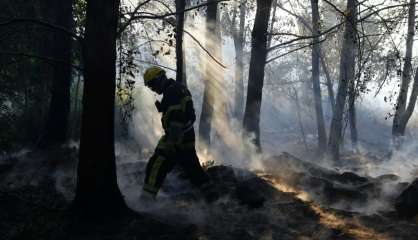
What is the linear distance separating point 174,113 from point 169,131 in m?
0.26

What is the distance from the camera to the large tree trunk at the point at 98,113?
218 inches

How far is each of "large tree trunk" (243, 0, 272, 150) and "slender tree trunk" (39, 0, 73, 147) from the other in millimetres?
4406

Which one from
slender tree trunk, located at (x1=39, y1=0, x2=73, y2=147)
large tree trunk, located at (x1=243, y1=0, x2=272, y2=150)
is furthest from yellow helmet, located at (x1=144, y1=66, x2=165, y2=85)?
large tree trunk, located at (x1=243, y1=0, x2=272, y2=150)

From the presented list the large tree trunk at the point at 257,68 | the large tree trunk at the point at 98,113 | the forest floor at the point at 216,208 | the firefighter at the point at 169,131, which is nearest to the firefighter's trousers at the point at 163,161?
the firefighter at the point at 169,131

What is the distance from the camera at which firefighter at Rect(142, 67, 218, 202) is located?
6.55 m

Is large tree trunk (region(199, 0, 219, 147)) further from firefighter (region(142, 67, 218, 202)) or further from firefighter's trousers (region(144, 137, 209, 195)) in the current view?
firefighter (region(142, 67, 218, 202))

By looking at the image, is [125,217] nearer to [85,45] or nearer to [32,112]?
[85,45]

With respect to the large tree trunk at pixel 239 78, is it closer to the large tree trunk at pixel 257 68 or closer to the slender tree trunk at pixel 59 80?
the large tree trunk at pixel 257 68

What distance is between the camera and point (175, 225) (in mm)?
5797

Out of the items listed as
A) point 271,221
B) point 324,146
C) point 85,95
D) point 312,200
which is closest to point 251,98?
point 312,200

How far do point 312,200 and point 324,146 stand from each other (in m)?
16.8

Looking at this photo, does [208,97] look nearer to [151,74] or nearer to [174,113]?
[151,74]

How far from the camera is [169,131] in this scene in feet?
21.6

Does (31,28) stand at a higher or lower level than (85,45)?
higher
